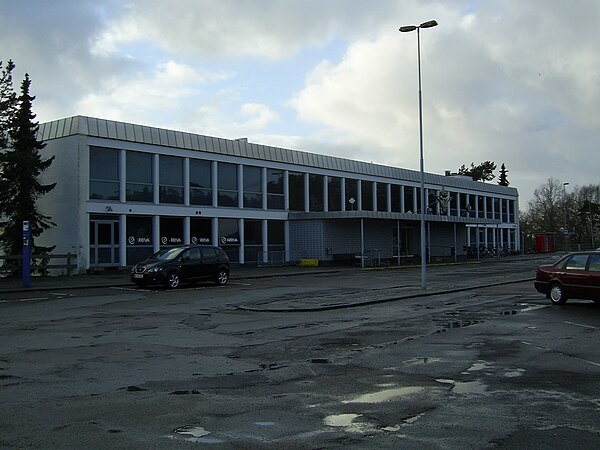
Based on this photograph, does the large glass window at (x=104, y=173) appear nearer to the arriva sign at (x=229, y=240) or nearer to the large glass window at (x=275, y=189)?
the arriva sign at (x=229, y=240)

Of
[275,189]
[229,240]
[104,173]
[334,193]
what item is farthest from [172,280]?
[334,193]

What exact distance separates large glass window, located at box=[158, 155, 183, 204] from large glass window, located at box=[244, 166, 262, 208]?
222 inches

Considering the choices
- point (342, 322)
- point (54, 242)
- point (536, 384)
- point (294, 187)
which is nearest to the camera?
point (536, 384)

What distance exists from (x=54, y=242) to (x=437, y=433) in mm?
30690

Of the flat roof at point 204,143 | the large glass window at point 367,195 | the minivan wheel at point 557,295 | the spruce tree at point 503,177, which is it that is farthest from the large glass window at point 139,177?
the spruce tree at point 503,177

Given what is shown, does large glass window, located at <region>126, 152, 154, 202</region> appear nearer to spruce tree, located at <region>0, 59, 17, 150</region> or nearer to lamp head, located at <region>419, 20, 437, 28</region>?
spruce tree, located at <region>0, 59, 17, 150</region>

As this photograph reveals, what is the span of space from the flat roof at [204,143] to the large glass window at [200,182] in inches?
37.9

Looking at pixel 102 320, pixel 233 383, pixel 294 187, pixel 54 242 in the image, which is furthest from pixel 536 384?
pixel 294 187

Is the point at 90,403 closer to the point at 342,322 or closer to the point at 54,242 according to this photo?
the point at 342,322

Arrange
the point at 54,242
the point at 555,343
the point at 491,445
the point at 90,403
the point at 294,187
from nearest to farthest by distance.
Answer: the point at 491,445 < the point at 90,403 < the point at 555,343 < the point at 54,242 < the point at 294,187

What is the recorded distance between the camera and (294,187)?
4528cm

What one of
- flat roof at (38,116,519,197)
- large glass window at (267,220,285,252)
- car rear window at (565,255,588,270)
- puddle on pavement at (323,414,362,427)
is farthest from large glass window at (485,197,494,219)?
puddle on pavement at (323,414,362,427)

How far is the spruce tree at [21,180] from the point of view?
29734 mm

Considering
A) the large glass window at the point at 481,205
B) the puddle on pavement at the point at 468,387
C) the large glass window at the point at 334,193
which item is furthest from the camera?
the large glass window at the point at 481,205
